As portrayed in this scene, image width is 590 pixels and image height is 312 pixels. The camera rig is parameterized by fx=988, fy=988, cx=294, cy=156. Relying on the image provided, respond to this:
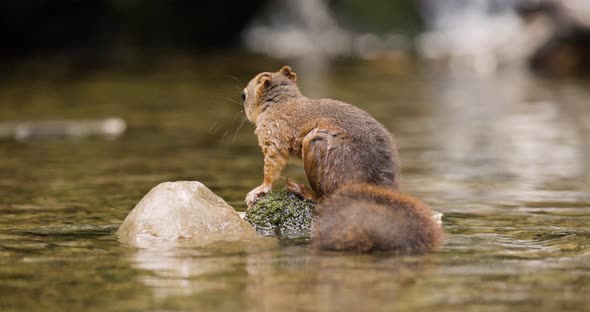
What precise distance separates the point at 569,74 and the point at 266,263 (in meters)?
19.2

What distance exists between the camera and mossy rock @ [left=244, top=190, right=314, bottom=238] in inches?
293

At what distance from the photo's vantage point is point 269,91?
8023 mm

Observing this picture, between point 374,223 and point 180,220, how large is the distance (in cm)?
156

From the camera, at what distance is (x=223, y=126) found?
15688 millimetres

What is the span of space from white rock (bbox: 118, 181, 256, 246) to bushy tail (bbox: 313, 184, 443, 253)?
2.64ft

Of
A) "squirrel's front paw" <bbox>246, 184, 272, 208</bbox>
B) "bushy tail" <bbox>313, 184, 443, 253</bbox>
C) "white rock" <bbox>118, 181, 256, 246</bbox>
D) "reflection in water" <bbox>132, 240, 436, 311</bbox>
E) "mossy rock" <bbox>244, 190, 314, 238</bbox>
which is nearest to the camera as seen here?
"reflection in water" <bbox>132, 240, 436, 311</bbox>

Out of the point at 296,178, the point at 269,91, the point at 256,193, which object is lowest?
the point at 256,193

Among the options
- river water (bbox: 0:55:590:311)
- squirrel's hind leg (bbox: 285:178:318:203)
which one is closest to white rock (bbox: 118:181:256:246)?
river water (bbox: 0:55:590:311)

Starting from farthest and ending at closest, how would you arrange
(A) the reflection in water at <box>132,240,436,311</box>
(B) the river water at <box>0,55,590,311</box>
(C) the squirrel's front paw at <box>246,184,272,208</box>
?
1. (C) the squirrel's front paw at <box>246,184,272,208</box>
2. (B) the river water at <box>0,55,590,311</box>
3. (A) the reflection in water at <box>132,240,436,311</box>

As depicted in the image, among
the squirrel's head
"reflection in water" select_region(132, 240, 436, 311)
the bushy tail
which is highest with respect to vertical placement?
the squirrel's head

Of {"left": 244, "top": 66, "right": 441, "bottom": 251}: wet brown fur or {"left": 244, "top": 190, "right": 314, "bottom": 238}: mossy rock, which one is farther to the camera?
{"left": 244, "top": 190, "right": 314, "bottom": 238}: mossy rock

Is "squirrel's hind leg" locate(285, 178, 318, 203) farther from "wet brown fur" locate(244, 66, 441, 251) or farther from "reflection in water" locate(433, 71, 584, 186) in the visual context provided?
"reflection in water" locate(433, 71, 584, 186)

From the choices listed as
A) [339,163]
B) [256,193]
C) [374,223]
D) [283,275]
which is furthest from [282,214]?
[283,275]

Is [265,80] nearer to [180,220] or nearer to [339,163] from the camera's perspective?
[339,163]
